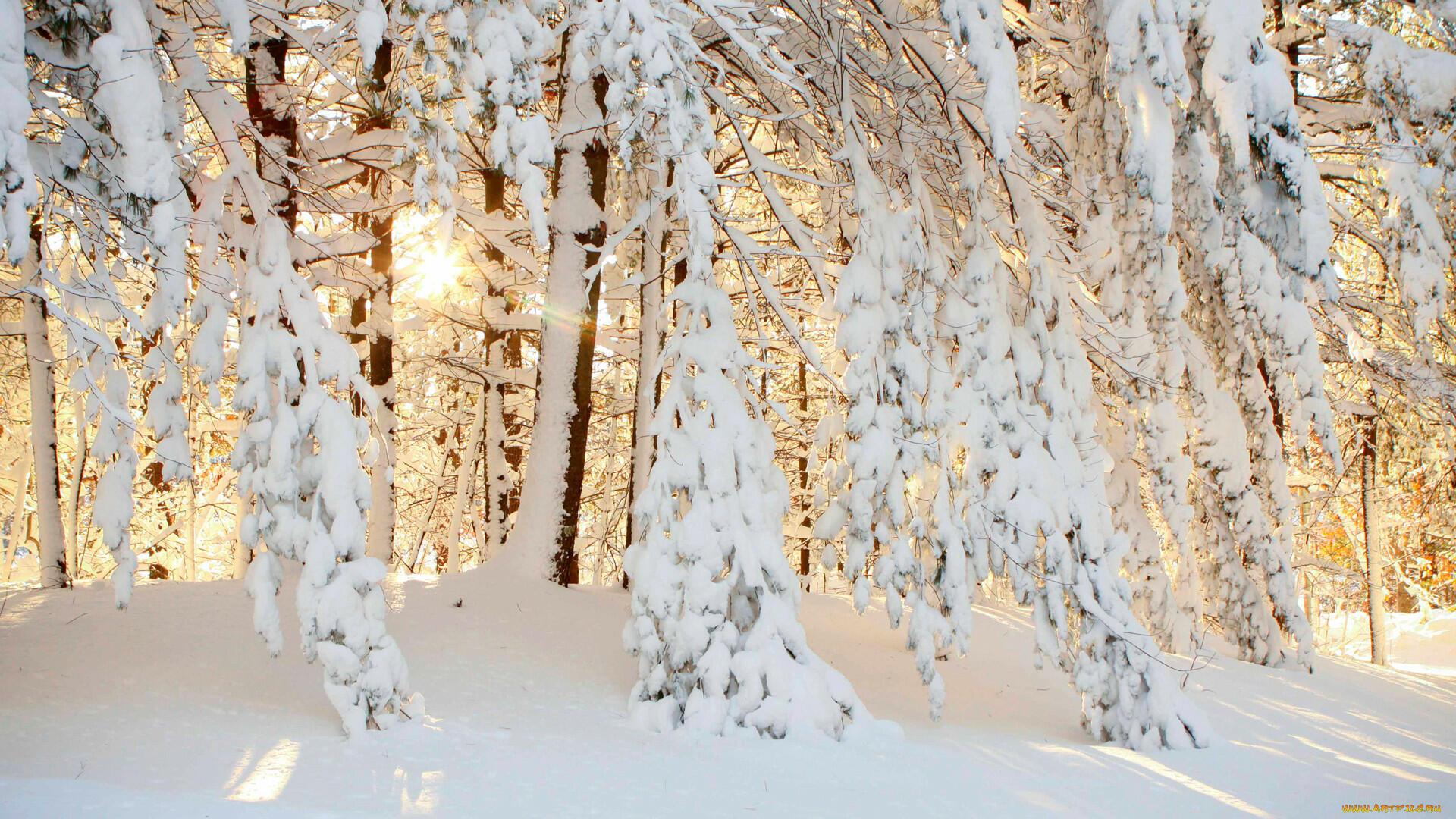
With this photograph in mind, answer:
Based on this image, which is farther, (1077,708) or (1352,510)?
(1352,510)

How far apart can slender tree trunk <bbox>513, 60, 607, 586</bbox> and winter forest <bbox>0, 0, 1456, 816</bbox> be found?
0.10ft

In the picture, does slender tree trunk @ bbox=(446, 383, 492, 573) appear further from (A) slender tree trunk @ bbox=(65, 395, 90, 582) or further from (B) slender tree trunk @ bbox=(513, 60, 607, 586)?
(B) slender tree trunk @ bbox=(513, 60, 607, 586)

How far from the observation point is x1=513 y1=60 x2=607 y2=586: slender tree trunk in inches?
273

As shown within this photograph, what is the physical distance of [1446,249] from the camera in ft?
21.1

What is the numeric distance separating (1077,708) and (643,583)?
3389mm

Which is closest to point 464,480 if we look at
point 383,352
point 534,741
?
point 383,352

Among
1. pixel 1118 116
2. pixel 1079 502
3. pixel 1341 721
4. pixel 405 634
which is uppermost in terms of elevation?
pixel 1118 116

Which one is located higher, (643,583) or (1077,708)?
(643,583)

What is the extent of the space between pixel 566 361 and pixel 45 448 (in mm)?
4192

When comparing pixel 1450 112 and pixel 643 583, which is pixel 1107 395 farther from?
pixel 643 583

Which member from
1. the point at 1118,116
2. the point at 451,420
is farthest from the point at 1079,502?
the point at 451,420

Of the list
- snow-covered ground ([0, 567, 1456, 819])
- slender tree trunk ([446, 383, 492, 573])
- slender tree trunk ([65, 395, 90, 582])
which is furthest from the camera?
slender tree trunk ([446, 383, 492, 573])

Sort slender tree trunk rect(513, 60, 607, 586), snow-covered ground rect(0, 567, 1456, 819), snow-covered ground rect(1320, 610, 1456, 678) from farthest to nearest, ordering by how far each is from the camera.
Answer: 1. snow-covered ground rect(1320, 610, 1456, 678)
2. slender tree trunk rect(513, 60, 607, 586)
3. snow-covered ground rect(0, 567, 1456, 819)

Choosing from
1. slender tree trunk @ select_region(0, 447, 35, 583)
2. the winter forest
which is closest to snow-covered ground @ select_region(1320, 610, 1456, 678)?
the winter forest
